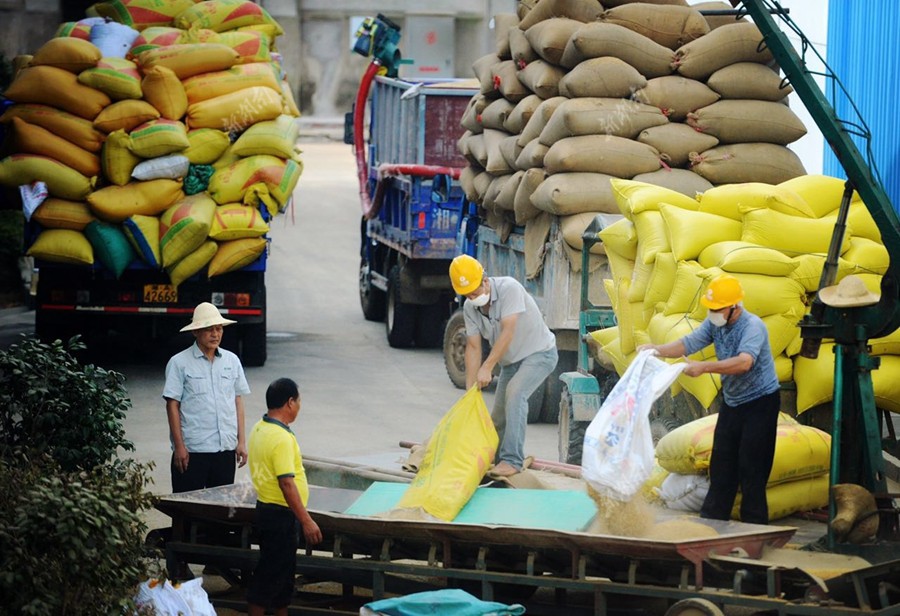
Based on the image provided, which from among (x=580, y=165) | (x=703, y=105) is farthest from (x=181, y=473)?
(x=703, y=105)

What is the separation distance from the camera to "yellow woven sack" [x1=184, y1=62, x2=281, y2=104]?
14219 millimetres

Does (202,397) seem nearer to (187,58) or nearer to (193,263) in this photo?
(193,263)

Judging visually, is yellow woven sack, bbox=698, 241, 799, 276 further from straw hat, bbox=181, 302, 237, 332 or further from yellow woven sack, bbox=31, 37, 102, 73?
yellow woven sack, bbox=31, 37, 102, 73

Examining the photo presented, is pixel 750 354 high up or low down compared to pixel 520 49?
down

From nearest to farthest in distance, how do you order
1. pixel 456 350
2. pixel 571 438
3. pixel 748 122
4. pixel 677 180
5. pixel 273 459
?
pixel 273 459 → pixel 571 438 → pixel 677 180 → pixel 748 122 → pixel 456 350

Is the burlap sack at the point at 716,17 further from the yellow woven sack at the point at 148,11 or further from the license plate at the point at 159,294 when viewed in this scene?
the license plate at the point at 159,294

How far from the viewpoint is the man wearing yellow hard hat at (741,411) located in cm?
747

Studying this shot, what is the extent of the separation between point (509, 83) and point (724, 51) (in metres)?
2.20

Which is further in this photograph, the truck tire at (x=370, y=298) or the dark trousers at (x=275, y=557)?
the truck tire at (x=370, y=298)

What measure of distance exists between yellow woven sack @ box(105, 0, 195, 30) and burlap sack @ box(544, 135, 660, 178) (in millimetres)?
5630

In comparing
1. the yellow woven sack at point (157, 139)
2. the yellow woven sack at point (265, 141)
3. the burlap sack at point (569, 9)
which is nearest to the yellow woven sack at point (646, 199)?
the burlap sack at point (569, 9)

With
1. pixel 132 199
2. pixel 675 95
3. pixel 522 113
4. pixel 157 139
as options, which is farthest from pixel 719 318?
pixel 132 199

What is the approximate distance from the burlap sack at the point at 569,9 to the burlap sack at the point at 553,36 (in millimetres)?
69

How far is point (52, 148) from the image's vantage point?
13.8m
